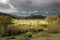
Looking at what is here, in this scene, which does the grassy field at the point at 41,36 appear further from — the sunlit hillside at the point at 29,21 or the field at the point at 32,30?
the sunlit hillside at the point at 29,21

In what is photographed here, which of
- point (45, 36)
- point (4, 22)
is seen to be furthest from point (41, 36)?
point (4, 22)

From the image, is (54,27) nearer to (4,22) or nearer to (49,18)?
(49,18)

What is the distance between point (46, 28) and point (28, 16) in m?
0.51

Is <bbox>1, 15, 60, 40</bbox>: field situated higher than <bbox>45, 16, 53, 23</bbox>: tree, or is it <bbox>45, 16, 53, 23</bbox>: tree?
<bbox>45, 16, 53, 23</bbox>: tree

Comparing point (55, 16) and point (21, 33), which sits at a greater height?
point (55, 16)

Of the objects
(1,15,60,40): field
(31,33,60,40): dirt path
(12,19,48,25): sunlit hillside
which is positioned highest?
(12,19,48,25): sunlit hillside

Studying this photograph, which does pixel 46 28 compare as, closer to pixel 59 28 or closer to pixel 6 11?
pixel 59 28

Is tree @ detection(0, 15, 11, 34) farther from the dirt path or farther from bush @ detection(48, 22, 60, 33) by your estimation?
bush @ detection(48, 22, 60, 33)

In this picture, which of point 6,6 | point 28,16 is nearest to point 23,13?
point 28,16

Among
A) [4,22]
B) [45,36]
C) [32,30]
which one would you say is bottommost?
[45,36]

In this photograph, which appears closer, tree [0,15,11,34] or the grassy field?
the grassy field

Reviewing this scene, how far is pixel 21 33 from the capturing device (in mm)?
4230

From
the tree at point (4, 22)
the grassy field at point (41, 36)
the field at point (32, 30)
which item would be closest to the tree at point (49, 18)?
the field at point (32, 30)

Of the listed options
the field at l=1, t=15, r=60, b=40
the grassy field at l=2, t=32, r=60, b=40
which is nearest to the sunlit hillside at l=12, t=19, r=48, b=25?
the field at l=1, t=15, r=60, b=40
